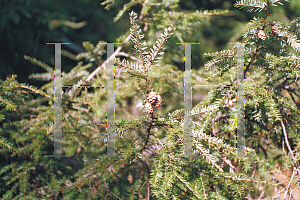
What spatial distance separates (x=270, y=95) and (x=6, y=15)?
124 centimetres

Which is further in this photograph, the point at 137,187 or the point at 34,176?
the point at 34,176

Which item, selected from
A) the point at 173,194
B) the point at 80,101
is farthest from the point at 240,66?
the point at 80,101

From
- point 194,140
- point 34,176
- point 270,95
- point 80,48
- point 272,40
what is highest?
point 80,48

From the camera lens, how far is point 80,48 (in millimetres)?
1510

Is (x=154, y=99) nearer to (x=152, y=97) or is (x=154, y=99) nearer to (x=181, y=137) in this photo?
(x=152, y=97)

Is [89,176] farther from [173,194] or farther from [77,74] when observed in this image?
[77,74]

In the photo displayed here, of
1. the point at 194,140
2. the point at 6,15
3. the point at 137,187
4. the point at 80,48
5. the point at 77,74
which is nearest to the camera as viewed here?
the point at 194,140

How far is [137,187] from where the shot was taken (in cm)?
60

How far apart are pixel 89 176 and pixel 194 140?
1.18 feet

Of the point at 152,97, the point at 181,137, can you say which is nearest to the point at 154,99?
the point at 152,97

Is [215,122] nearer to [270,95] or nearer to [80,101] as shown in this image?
[270,95]

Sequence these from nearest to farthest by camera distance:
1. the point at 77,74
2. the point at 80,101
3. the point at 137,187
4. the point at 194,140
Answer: the point at 194,140, the point at 137,187, the point at 80,101, the point at 77,74

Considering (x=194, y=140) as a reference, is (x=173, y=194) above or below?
below

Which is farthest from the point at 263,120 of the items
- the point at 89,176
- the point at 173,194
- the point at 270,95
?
the point at 89,176
